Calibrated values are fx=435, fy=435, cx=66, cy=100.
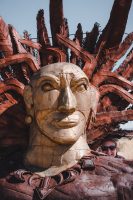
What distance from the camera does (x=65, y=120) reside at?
13.3 ft

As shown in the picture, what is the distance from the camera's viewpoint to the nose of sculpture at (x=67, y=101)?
158 inches

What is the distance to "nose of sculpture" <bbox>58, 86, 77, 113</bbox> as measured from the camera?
4023mm

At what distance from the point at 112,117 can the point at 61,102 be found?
0.89 m

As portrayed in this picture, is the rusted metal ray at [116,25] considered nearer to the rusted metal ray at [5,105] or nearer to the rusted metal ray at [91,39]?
the rusted metal ray at [91,39]

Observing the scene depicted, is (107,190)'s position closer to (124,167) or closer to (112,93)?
(124,167)

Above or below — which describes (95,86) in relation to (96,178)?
above

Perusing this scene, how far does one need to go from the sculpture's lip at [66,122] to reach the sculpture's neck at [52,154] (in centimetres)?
20

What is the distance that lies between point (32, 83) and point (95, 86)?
32.0 inches

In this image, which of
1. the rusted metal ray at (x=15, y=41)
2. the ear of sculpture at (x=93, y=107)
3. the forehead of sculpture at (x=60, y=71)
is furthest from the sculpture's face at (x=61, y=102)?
the rusted metal ray at (x=15, y=41)

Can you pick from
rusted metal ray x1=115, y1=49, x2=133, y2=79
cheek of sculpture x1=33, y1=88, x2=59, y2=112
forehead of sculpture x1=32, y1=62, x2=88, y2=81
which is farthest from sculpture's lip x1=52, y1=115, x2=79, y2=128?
rusted metal ray x1=115, y1=49, x2=133, y2=79

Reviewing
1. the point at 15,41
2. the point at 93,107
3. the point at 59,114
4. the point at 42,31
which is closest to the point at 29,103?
the point at 59,114

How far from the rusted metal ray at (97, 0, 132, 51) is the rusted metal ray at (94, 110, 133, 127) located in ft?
2.77

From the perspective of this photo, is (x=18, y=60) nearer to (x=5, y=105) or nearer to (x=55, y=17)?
(x=5, y=105)

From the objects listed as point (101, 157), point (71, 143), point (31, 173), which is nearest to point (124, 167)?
point (101, 157)
